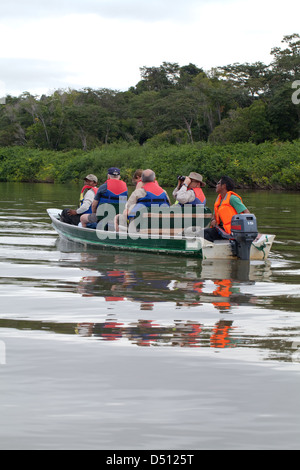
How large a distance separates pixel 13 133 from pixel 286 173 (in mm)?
33788

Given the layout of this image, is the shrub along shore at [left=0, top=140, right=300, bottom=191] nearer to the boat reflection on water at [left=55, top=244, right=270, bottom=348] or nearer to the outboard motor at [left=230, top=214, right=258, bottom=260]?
the outboard motor at [left=230, top=214, right=258, bottom=260]

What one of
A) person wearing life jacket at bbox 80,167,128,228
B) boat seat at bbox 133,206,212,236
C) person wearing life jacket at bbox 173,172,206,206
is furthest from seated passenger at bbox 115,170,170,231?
person wearing life jacket at bbox 80,167,128,228

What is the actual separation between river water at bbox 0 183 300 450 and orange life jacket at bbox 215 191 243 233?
122 cm

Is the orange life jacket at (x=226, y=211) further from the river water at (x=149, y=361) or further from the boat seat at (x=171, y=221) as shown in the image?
the river water at (x=149, y=361)

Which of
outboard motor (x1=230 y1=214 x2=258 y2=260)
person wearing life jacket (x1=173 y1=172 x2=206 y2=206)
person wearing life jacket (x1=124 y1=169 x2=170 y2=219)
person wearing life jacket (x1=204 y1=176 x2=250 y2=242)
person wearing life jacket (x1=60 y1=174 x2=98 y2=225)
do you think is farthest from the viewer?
person wearing life jacket (x1=60 y1=174 x2=98 y2=225)

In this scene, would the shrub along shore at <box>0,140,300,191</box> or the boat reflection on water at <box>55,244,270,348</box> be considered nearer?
the boat reflection on water at <box>55,244,270,348</box>

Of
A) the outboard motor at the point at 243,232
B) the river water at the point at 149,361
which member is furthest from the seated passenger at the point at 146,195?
the river water at the point at 149,361

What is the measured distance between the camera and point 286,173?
3866 cm

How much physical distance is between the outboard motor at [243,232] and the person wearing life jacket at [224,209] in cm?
27

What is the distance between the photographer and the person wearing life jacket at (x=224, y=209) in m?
9.12

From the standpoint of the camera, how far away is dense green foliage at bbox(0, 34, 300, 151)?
47000 millimetres

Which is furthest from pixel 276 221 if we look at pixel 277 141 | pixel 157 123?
pixel 157 123

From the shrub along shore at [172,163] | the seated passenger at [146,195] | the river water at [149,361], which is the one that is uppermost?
the shrub along shore at [172,163]

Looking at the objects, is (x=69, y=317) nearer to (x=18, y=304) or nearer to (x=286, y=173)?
(x=18, y=304)
